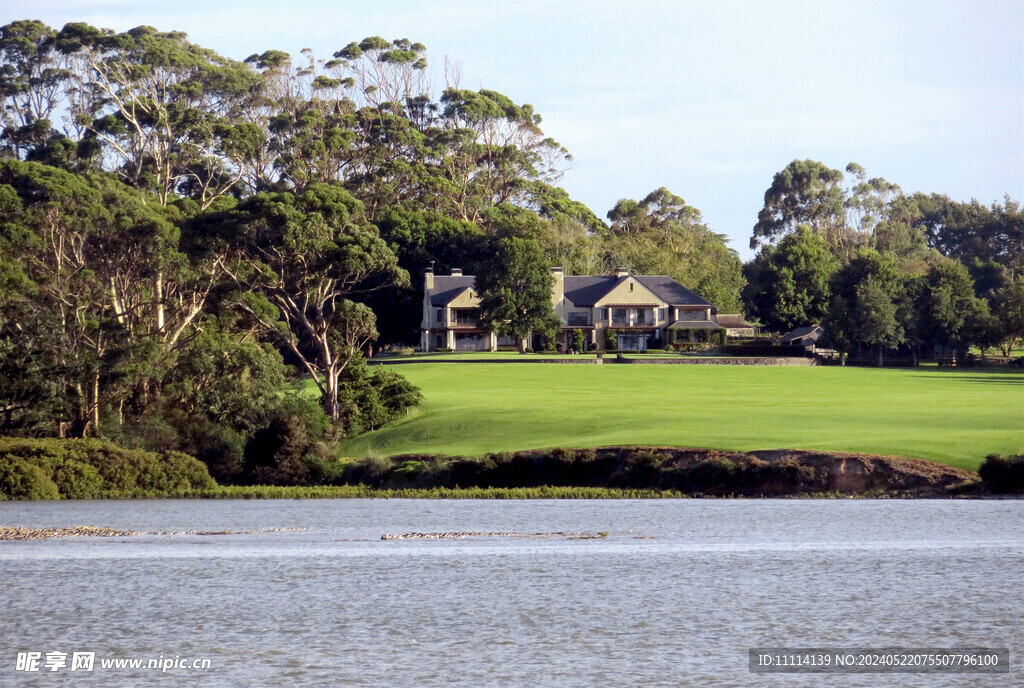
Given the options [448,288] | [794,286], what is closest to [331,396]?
[448,288]

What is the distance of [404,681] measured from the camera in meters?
13.0

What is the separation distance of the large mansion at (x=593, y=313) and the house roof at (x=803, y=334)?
6697mm

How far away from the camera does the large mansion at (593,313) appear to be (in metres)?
101

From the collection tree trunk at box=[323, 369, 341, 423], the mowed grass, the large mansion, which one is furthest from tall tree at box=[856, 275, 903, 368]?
tree trunk at box=[323, 369, 341, 423]

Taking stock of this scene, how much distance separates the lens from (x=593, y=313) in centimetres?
10394

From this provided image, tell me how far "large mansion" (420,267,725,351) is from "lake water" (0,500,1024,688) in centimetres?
7248

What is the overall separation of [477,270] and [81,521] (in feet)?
226

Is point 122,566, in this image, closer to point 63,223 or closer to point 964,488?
point 964,488

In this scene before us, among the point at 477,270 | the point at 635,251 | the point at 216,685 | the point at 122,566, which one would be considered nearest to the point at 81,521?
the point at 122,566

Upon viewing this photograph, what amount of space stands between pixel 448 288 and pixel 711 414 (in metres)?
56.6

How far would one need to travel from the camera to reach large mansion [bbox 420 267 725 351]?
101m

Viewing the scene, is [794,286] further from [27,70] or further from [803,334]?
[27,70]

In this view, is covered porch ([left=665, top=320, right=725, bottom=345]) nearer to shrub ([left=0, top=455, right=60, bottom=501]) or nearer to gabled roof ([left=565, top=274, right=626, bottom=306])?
gabled roof ([left=565, top=274, right=626, bottom=306])

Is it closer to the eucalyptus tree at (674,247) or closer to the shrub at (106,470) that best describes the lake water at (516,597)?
the shrub at (106,470)
